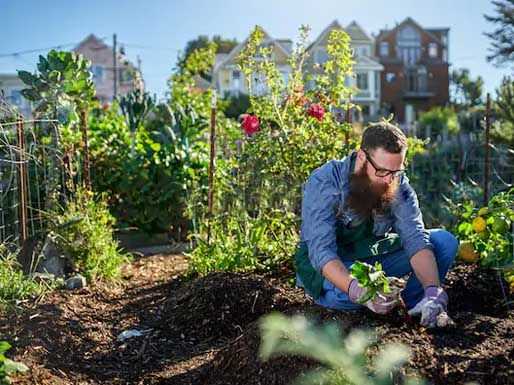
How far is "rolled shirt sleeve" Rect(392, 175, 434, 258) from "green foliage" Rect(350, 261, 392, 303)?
25.2 inches

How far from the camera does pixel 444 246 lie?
317 centimetres

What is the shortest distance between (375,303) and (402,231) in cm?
59

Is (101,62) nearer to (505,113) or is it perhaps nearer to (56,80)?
(505,113)

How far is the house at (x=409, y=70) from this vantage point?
41.4 metres

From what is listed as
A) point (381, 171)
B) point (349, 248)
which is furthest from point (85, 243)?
point (381, 171)

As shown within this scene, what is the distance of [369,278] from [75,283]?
2.84 m

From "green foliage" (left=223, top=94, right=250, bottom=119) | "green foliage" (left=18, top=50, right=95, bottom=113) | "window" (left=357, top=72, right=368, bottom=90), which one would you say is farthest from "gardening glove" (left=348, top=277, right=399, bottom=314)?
"window" (left=357, top=72, right=368, bottom=90)

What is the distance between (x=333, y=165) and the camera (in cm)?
299

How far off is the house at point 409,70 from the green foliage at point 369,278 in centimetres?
3994

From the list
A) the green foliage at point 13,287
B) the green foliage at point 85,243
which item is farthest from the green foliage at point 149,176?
the green foliage at point 13,287

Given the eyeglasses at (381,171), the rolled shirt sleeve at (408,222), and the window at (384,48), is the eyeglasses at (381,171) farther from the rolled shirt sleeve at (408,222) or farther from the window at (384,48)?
the window at (384,48)

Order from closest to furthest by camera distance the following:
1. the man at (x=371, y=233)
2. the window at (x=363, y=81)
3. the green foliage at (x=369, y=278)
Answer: the green foliage at (x=369, y=278) < the man at (x=371, y=233) < the window at (x=363, y=81)

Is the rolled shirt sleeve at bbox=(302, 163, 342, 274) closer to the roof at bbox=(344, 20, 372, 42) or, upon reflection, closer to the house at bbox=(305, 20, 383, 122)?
the house at bbox=(305, 20, 383, 122)

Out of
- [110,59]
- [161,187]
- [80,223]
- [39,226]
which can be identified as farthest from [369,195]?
[110,59]
